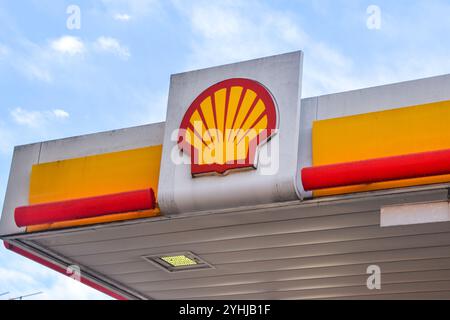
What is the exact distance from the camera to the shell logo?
8375 millimetres

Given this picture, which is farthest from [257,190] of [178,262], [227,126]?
[178,262]

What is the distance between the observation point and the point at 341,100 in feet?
27.7

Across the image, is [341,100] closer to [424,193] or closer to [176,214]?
[424,193]

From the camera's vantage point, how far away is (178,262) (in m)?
10.5

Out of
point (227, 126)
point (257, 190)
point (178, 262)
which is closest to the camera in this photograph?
point (257, 190)

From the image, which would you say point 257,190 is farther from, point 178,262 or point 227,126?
point 178,262

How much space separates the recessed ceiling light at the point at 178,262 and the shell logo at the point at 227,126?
2.02 meters

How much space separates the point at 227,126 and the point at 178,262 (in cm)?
283

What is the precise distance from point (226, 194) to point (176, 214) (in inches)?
29.0

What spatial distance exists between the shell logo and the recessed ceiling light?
2.02m

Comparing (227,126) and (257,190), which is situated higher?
(227,126)

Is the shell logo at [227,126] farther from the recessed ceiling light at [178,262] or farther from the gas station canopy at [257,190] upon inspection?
the recessed ceiling light at [178,262]

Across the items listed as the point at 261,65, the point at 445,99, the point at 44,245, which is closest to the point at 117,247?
the point at 44,245

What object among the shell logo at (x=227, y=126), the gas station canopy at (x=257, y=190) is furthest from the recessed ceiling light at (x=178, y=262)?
the shell logo at (x=227, y=126)
